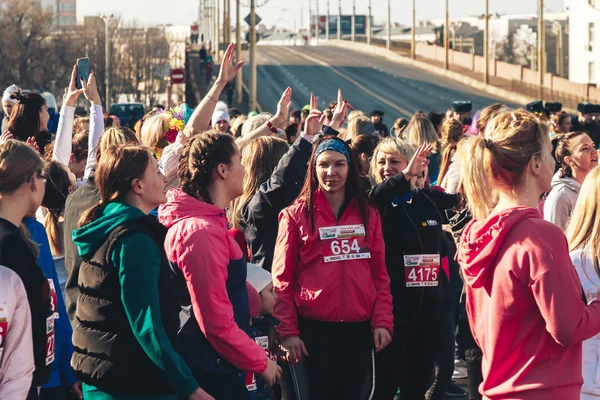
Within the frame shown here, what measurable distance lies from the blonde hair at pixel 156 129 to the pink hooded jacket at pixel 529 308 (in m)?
4.05

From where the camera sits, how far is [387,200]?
6.91 metres

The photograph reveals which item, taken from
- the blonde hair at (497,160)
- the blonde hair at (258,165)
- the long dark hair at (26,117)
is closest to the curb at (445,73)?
the long dark hair at (26,117)

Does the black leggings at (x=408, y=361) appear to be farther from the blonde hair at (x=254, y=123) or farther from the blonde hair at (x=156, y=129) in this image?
the blonde hair at (x=254, y=123)

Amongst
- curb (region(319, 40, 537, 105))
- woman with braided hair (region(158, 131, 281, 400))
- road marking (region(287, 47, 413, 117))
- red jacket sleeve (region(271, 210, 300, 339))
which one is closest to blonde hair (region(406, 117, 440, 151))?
red jacket sleeve (region(271, 210, 300, 339))

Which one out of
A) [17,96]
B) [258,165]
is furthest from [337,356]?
Answer: [17,96]

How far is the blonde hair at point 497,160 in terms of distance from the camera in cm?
432

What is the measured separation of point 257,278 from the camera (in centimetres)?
581

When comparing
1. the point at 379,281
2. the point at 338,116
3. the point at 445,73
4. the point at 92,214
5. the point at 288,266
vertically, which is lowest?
→ the point at 379,281

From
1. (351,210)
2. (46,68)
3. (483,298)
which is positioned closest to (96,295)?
(483,298)

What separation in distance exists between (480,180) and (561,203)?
2.96 m

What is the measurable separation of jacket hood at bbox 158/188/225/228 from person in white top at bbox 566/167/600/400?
1.60m

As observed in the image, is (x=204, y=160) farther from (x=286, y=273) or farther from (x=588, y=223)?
(x=588, y=223)

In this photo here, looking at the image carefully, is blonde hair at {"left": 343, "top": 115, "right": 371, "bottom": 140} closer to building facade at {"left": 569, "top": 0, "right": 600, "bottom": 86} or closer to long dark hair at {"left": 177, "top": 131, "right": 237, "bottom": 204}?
long dark hair at {"left": 177, "top": 131, "right": 237, "bottom": 204}

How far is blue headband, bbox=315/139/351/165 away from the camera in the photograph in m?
6.45
